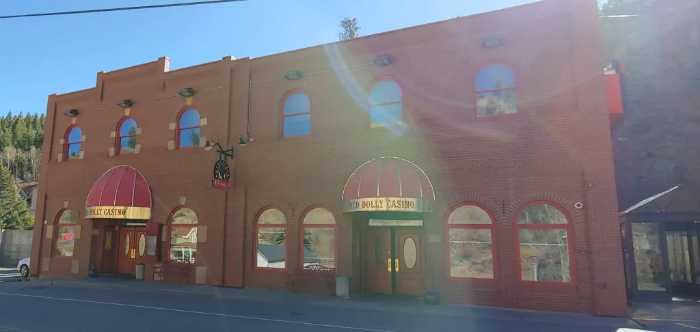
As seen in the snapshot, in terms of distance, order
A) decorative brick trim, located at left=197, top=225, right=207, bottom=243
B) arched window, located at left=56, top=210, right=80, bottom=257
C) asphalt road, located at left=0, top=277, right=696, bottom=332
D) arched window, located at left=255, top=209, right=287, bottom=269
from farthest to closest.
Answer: arched window, located at left=56, top=210, right=80, bottom=257, decorative brick trim, located at left=197, top=225, right=207, bottom=243, arched window, located at left=255, top=209, right=287, bottom=269, asphalt road, located at left=0, top=277, right=696, bottom=332

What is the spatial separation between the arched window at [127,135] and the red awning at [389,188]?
11.2 metres

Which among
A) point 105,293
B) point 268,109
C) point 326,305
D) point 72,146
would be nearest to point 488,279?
point 326,305

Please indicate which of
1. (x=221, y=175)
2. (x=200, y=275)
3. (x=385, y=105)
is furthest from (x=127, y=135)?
(x=385, y=105)

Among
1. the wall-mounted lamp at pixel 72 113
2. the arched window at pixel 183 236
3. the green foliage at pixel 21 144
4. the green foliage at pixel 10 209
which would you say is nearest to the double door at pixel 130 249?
the arched window at pixel 183 236

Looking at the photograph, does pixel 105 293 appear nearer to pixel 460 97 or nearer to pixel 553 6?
pixel 460 97

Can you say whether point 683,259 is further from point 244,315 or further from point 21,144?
point 21,144

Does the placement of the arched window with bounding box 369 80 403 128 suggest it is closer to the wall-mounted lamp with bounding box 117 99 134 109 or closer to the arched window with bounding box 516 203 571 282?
the arched window with bounding box 516 203 571 282

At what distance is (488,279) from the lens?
13328 mm

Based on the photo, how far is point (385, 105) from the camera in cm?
1559

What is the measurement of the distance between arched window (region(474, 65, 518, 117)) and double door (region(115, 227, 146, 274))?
15.2m

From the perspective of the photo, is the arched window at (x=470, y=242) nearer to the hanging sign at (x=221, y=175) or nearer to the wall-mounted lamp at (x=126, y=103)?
the hanging sign at (x=221, y=175)

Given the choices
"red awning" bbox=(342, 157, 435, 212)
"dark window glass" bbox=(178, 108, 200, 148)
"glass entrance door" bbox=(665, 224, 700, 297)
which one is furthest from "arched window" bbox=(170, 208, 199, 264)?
"glass entrance door" bbox=(665, 224, 700, 297)

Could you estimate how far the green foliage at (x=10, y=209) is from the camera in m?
39.5

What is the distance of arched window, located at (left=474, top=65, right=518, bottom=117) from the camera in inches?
552
